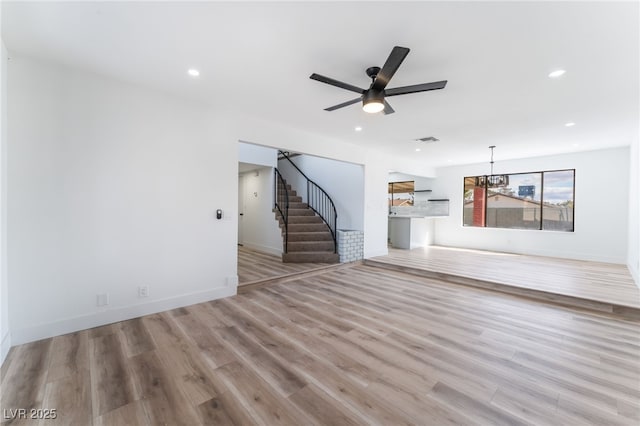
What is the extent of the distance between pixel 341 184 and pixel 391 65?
4859mm

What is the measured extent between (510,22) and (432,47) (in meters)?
0.56

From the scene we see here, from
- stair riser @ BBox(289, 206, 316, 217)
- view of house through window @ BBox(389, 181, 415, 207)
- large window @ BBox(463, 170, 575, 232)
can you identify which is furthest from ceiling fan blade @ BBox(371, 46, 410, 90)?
view of house through window @ BBox(389, 181, 415, 207)

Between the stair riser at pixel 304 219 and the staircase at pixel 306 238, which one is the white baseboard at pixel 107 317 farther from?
the stair riser at pixel 304 219

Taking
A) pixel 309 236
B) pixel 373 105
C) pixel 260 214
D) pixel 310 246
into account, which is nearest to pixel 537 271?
pixel 310 246

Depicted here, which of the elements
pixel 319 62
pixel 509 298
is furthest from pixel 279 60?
pixel 509 298

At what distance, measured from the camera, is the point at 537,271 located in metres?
5.22

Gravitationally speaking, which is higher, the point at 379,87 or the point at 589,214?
the point at 379,87

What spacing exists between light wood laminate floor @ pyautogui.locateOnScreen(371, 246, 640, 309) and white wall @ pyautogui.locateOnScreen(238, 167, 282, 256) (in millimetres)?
2739

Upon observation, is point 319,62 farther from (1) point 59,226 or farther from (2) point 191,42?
(1) point 59,226

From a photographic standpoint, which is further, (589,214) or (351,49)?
(589,214)

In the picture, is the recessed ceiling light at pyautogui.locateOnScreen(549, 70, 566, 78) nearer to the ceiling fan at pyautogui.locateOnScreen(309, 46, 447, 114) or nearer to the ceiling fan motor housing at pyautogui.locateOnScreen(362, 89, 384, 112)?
the ceiling fan at pyautogui.locateOnScreen(309, 46, 447, 114)

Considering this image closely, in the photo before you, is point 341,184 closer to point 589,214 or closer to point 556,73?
point 556,73

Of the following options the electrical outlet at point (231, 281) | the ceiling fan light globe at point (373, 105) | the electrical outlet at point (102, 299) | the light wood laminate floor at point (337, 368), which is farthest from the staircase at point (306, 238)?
the ceiling fan light globe at point (373, 105)

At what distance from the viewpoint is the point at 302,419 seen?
65.0 inches
